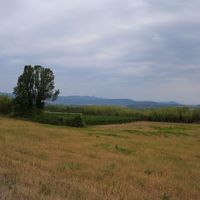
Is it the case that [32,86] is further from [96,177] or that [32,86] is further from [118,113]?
[96,177]

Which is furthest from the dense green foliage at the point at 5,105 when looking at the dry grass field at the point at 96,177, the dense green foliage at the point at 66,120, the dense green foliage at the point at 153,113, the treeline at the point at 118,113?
the dry grass field at the point at 96,177

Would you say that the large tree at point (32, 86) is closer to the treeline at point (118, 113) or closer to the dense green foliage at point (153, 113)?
the treeline at point (118, 113)

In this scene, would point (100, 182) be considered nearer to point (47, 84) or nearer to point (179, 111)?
point (47, 84)

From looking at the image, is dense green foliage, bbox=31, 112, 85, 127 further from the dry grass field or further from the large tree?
the dry grass field

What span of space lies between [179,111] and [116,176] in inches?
2586

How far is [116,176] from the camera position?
13.0m

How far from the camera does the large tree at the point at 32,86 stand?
194 feet

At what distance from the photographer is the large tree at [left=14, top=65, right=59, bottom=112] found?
5925 cm

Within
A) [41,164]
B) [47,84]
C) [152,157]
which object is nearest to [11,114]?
[47,84]

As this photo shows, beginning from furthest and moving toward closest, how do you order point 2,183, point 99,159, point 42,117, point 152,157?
1. point 42,117
2. point 152,157
3. point 99,159
4. point 2,183

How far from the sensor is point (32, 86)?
59594 millimetres

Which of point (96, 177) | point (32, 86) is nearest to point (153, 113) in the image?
point (32, 86)

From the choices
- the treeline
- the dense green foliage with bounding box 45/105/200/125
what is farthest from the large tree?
the dense green foliage with bounding box 45/105/200/125

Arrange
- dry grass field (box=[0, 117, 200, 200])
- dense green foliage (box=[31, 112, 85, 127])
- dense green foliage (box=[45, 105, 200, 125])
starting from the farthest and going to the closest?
dense green foliage (box=[45, 105, 200, 125]), dense green foliage (box=[31, 112, 85, 127]), dry grass field (box=[0, 117, 200, 200])
